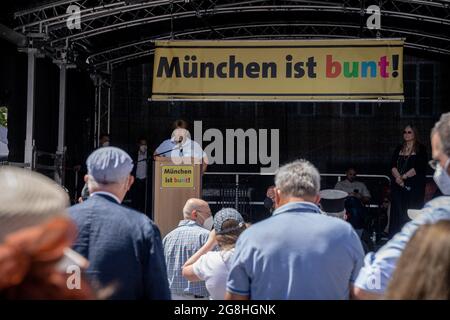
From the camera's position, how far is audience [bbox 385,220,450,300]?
5.88 feet

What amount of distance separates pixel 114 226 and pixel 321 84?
7238 millimetres

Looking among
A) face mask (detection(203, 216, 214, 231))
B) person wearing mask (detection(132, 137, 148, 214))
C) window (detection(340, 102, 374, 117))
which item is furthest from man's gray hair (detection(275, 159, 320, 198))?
window (detection(340, 102, 374, 117))

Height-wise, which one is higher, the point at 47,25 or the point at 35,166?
the point at 47,25

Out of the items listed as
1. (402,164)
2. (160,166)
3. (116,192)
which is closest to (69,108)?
(160,166)

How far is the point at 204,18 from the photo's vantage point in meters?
12.5

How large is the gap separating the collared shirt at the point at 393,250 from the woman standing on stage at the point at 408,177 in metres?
7.58

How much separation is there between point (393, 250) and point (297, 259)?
469 millimetres

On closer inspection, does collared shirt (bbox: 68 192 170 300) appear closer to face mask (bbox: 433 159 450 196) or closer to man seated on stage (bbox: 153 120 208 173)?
face mask (bbox: 433 159 450 196)

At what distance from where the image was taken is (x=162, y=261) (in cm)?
309

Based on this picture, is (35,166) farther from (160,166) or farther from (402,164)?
(402,164)

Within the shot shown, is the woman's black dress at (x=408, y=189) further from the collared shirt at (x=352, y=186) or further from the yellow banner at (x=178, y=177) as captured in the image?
the yellow banner at (x=178, y=177)

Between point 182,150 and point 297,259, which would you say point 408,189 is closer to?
point 182,150

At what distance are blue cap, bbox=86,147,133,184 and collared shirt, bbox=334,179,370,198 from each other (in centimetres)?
988

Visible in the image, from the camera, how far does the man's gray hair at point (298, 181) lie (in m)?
3.32
